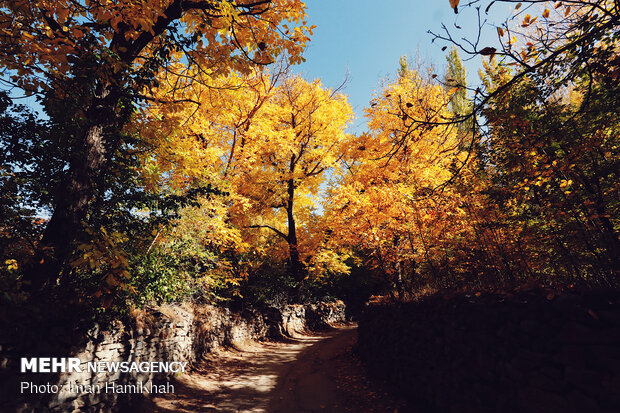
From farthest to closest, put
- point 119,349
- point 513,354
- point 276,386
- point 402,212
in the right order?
point 402,212 < point 276,386 < point 119,349 < point 513,354

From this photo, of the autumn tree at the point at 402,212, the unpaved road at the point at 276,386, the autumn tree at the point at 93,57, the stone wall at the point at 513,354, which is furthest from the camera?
the autumn tree at the point at 402,212

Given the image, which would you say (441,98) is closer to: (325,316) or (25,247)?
(25,247)

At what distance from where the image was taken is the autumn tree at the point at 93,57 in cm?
354

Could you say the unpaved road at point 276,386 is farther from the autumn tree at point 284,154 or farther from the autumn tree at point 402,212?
the autumn tree at point 284,154

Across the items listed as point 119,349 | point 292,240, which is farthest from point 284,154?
point 119,349

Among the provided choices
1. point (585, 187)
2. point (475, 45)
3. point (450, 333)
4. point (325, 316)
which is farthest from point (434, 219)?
point (325, 316)

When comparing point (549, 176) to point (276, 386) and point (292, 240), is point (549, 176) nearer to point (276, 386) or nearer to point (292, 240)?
point (276, 386)

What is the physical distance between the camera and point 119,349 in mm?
5250

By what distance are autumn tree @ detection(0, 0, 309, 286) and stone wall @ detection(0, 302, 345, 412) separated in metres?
1.26

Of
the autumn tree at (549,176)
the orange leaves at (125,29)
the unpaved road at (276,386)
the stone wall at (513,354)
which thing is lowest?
the unpaved road at (276,386)

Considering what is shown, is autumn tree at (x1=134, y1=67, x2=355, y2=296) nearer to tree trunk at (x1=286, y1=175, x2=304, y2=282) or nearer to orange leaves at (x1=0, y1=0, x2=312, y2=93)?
tree trunk at (x1=286, y1=175, x2=304, y2=282)

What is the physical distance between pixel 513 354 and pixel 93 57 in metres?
7.02

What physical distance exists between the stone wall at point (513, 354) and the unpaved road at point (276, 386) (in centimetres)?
113

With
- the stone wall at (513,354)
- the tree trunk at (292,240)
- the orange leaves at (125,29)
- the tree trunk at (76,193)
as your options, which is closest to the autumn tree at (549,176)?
the stone wall at (513,354)
